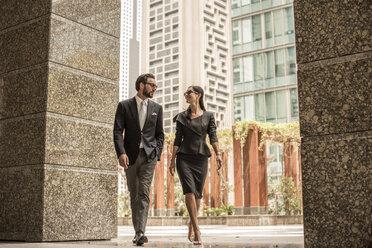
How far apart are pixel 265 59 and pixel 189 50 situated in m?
24.5

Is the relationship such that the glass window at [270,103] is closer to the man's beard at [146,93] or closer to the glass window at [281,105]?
the glass window at [281,105]

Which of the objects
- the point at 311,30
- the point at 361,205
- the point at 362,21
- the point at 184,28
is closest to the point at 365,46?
the point at 362,21

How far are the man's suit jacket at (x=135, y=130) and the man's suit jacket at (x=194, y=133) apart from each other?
0.78 ft

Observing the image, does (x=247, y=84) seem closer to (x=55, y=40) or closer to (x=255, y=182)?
(x=255, y=182)

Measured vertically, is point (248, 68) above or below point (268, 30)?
below

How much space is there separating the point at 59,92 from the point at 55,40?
25.4 inches

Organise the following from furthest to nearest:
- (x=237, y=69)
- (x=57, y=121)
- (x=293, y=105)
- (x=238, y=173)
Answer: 1. (x=237, y=69)
2. (x=293, y=105)
3. (x=238, y=173)
4. (x=57, y=121)

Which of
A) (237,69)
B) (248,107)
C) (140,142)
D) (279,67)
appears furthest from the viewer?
(248,107)

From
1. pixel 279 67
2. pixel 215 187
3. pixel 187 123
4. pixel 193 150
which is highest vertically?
pixel 279 67

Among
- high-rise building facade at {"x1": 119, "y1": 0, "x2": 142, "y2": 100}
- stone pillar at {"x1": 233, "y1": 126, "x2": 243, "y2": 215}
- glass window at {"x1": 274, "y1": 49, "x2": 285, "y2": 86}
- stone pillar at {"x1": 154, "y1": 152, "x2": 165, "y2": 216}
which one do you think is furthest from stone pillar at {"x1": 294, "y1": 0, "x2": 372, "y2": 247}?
glass window at {"x1": 274, "y1": 49, "x2": 285, "y2": 86}

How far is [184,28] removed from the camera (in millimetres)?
67438

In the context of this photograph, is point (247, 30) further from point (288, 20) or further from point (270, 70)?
point (270, 70)

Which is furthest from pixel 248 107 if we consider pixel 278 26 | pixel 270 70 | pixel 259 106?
pixel 278 26

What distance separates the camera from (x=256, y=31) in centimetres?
4416
